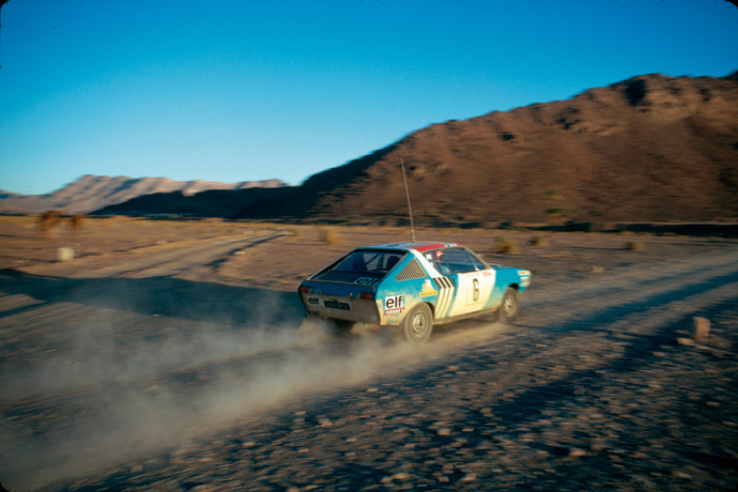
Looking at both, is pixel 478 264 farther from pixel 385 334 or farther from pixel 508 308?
pixel 385 334

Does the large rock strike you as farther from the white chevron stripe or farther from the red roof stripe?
the red roof stripe

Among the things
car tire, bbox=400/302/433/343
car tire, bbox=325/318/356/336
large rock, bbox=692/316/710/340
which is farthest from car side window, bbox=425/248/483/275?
large rock, bbox=692/316/710/340

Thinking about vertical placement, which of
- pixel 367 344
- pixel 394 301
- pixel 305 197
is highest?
pixel 305 197

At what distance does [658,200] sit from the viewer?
54.6 meters

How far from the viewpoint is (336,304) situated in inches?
250

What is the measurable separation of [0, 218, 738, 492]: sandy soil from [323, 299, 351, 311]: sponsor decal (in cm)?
58

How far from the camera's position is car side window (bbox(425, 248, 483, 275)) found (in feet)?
22.5

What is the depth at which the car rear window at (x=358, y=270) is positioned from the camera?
6.28 metres

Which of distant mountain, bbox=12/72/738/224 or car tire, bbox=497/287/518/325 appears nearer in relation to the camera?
car tire, bbox=497/287/518/325

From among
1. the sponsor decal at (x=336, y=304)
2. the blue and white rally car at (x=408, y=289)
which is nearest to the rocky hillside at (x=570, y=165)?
the blue and white rally car at (x=408, y=289)

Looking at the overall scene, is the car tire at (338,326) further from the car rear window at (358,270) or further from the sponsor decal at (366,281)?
the sponsor decal at (366,281)

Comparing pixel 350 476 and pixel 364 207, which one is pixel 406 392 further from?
pixel 364 207

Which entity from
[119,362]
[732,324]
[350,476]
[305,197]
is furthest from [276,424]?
[305,197]

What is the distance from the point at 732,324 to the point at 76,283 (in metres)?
15.0
